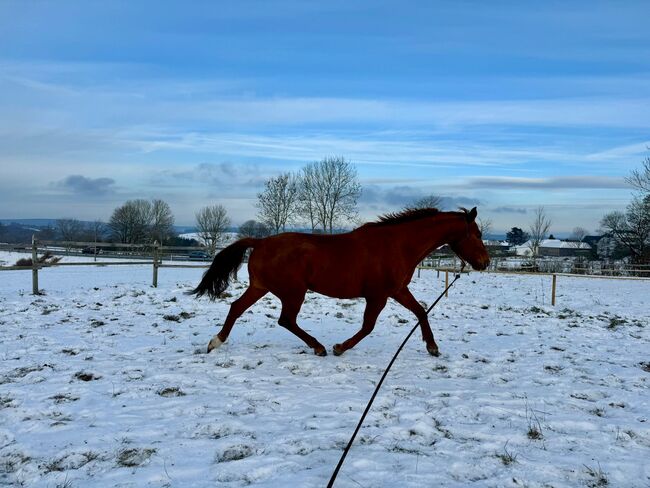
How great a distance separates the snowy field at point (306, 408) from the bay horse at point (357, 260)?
71cm

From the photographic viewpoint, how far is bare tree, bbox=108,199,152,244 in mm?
57250

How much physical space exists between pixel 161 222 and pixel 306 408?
213 feet

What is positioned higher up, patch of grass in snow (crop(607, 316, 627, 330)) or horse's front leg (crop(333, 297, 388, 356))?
horse's front leg (crop(333, 297, 388, 356))

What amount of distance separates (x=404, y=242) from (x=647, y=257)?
4034 cm

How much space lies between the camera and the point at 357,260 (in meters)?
5.61

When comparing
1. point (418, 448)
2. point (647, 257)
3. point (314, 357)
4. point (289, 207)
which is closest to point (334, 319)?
point (314, 357)

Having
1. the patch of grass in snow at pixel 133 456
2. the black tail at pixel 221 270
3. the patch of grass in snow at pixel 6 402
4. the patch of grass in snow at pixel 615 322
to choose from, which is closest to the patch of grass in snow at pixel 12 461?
the patch of grass in snow at pixel 133 456

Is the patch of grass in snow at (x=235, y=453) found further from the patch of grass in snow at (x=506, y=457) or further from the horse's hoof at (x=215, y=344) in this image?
the horse's hoof at (x=215, y=344)

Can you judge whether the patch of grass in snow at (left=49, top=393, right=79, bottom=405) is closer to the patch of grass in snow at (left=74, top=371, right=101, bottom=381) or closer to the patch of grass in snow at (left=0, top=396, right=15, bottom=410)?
the patch of grass in snow at (left=0, top=396, right=15, bottom=410)

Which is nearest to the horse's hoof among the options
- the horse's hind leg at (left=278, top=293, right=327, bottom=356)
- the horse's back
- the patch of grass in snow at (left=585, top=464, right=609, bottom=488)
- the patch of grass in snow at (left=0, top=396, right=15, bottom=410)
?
the horse's hind leg at (left=278, top=293, right=327, bottom=356)

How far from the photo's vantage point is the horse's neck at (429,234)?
5.83 m

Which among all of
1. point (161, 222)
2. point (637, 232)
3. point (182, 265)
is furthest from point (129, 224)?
point (637, 232)

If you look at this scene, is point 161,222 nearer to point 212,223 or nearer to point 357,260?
point 212,223

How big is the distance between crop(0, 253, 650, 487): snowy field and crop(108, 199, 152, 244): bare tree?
173ft
